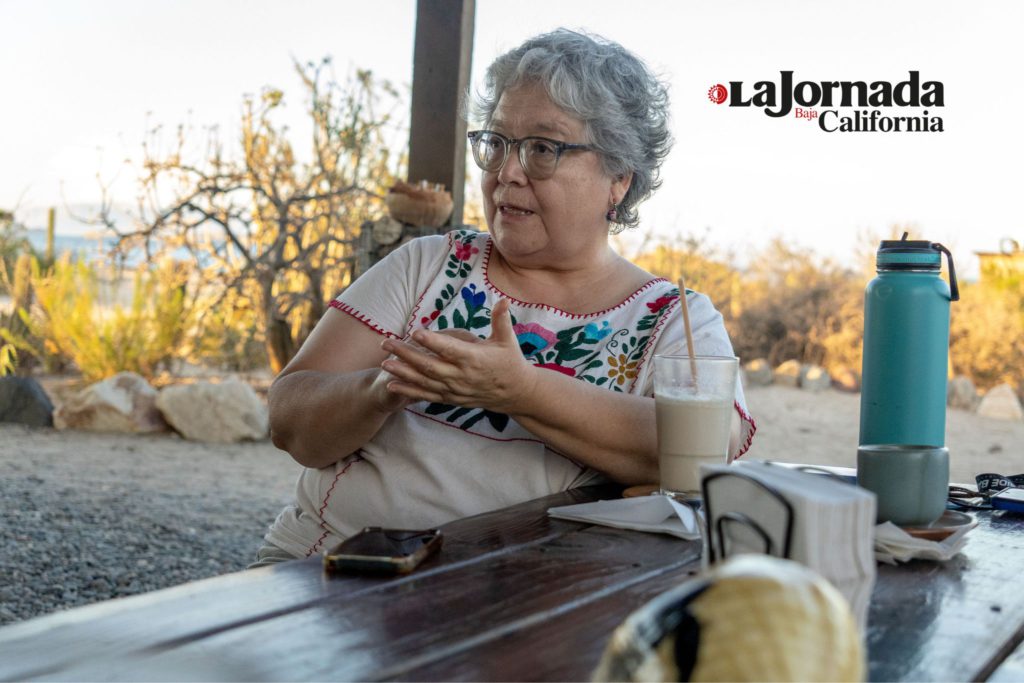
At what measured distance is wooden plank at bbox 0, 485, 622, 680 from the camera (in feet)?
2.74

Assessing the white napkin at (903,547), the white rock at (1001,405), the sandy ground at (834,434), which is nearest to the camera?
the white napkin at (903,547)

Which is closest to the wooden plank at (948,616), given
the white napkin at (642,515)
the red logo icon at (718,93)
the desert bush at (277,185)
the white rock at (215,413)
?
the white napkin at (642,515)

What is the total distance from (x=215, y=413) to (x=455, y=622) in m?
5.41

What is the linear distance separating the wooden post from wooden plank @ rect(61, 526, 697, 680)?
2.42 metres

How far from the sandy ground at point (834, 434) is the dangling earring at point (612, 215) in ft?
14.3

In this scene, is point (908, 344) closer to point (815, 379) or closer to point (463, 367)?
point (463, 367)

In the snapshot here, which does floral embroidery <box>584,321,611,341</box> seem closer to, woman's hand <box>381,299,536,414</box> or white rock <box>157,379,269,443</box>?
woman's hand <box>381,299,536,414</box>

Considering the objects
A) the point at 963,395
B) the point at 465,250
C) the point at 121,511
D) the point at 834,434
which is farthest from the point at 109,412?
the point at 963,395

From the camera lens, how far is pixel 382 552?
3.62 feet

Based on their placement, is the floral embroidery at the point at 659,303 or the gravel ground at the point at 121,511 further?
the gravel ground at the point at 121,511

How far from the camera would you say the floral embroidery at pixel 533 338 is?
6.15 ft

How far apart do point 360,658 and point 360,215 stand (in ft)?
21.5

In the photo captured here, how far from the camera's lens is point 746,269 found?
30.1ft

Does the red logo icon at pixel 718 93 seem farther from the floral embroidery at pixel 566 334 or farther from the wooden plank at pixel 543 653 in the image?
the wooden plank at pixel 543 653
